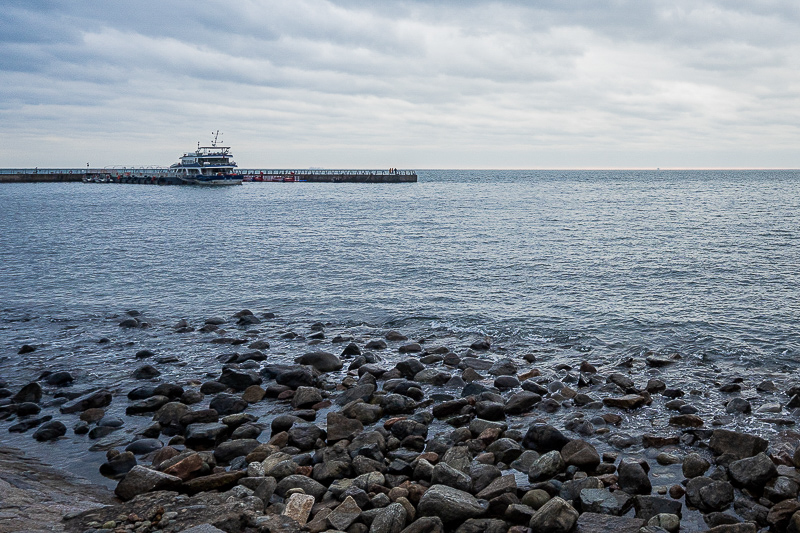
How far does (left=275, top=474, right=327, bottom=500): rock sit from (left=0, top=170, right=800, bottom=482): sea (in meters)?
4.51

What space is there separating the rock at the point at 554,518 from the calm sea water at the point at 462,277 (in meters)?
9.62

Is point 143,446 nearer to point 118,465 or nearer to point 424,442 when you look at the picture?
point 118,465

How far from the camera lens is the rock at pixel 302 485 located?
30.6ft

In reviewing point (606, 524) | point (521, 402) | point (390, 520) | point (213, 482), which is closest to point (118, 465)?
point (213, 482)

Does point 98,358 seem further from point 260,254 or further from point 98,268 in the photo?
point 260,254

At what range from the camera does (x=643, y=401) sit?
13.1 metres

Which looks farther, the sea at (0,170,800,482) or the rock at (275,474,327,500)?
the sea at (0,170,800,482)

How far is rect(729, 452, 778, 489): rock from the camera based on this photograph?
9211 mm

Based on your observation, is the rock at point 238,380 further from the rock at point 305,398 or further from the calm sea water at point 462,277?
the calm sea water at point 462,277

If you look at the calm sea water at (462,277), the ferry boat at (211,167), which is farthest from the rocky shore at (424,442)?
the ferry boat at (211,167)

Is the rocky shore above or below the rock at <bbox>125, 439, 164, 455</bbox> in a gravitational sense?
above

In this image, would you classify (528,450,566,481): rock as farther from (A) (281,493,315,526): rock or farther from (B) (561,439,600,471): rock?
(A) (281,493,315,526): rock

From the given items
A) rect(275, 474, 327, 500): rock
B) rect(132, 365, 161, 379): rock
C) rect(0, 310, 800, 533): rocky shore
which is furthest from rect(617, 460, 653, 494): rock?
rect(132, 365, 161, 379): rock

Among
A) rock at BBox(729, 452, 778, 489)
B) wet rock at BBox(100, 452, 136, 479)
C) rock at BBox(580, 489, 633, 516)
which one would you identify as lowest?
wet rock at BBox(100, 452, 136, 479)
